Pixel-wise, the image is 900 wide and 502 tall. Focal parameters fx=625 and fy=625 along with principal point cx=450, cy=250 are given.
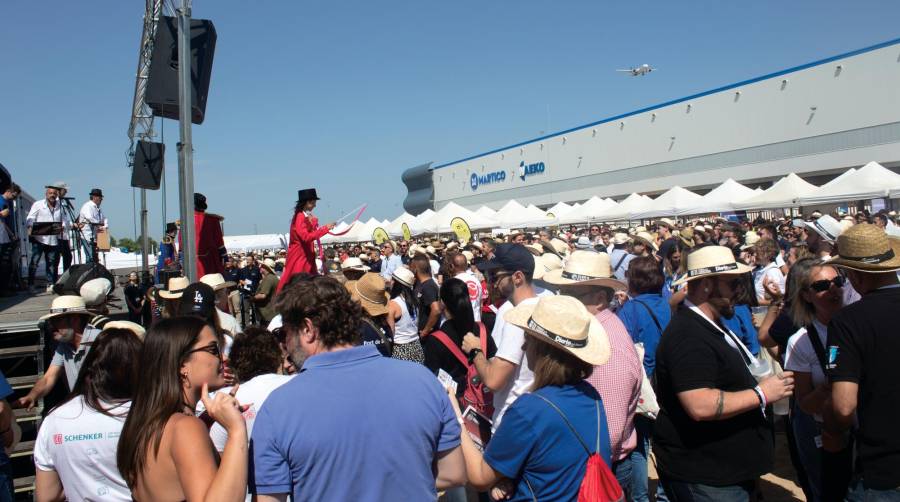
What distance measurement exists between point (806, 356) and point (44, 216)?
10.5 metres

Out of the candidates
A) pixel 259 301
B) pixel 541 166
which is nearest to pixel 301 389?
pixel 259 301

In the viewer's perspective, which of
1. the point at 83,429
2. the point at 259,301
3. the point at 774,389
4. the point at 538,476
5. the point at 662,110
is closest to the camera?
the point at 538,476

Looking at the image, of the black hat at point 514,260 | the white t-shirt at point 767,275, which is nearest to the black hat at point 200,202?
the black hat at point 514,260

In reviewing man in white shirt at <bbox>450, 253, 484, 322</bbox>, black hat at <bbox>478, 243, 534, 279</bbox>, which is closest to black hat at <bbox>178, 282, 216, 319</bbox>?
black hat at <bbox>478, 243, 534, 279</bbox>

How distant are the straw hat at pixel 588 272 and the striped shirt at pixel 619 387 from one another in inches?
24.1

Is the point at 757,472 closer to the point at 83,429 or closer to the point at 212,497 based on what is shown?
the point at 212,497

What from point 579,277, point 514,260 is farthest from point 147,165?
point 579,277

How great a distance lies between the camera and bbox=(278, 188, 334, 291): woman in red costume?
736 centimetres

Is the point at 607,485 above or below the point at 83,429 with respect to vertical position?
below

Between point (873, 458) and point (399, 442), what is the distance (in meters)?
2.06

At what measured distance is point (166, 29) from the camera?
6363 millimetres

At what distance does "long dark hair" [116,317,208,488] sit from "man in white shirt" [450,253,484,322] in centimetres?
463

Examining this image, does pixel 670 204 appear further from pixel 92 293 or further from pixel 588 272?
pixel 92 293

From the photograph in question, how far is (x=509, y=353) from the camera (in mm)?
3428
